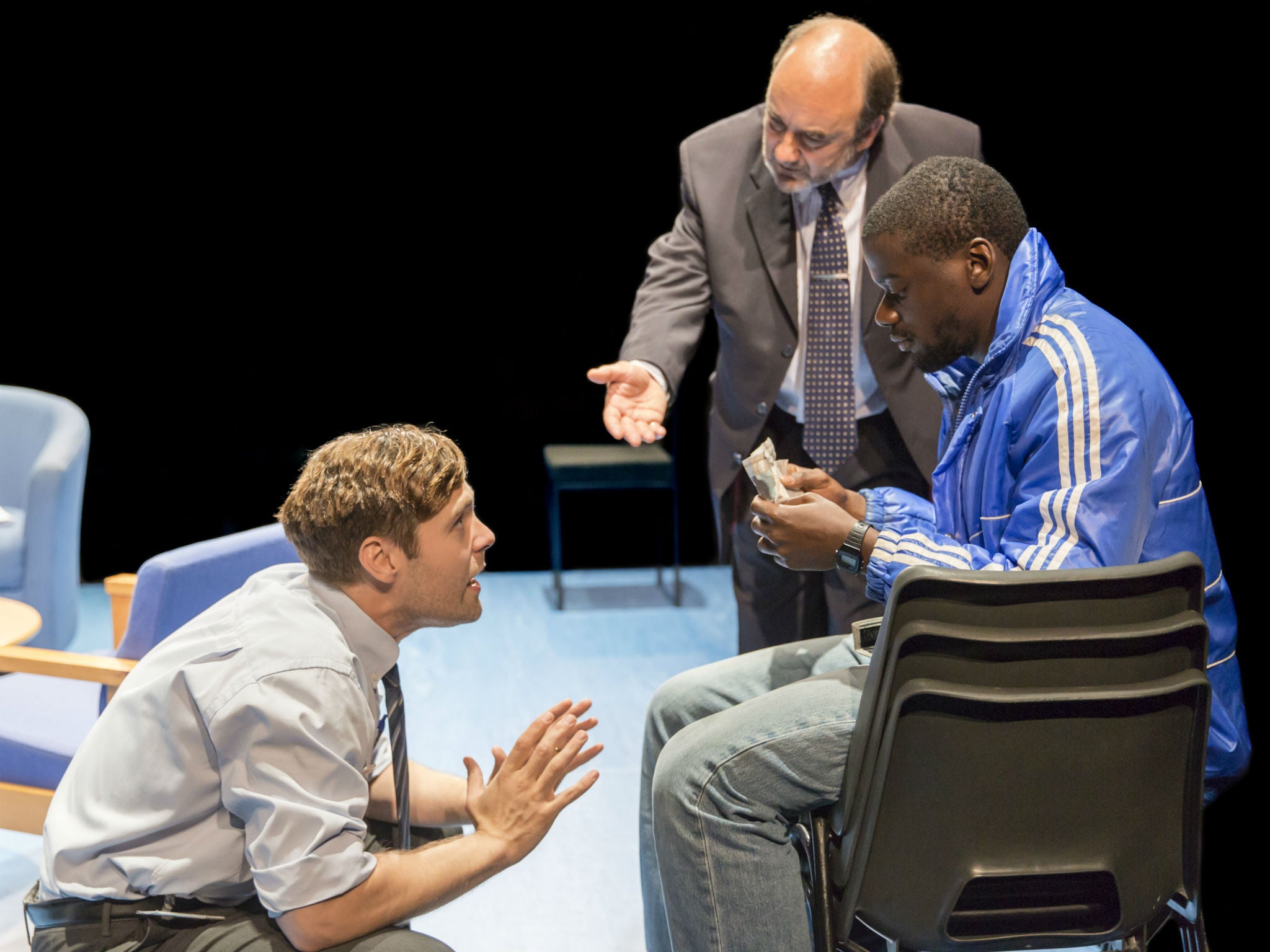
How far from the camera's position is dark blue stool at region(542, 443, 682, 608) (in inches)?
191

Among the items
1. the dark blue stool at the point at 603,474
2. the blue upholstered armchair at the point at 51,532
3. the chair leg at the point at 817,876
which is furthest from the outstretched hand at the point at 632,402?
the dark blue stool at the point at 603,474

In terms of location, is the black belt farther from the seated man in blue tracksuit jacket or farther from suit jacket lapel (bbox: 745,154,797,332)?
suit jacket lapel (bbox: 745,154,797,332)

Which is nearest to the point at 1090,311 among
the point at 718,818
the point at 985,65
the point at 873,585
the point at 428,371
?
the point at 873,585

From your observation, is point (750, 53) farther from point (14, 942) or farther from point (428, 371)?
point (14, 942)

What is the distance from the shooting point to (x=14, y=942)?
2.39m

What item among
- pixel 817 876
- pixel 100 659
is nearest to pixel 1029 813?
pixel 817 876

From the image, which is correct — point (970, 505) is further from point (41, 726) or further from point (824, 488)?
point (41, 726)

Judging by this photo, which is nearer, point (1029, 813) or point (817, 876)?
point (1029, 813)

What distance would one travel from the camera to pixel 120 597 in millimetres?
2762

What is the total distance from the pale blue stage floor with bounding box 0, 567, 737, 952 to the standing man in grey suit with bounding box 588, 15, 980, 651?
2.24ft

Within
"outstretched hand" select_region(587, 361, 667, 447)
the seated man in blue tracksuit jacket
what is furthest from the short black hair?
"outstretched hand" select_region(587, 361, 667, 447)

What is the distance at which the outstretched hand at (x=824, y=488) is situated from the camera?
1.98 metres

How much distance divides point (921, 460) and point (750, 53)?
127 inches

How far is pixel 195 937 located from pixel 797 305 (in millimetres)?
1670
